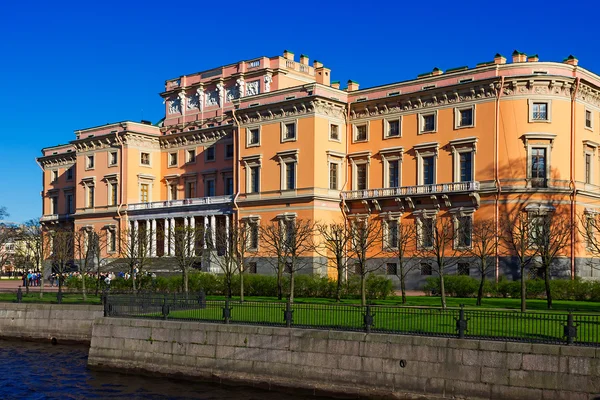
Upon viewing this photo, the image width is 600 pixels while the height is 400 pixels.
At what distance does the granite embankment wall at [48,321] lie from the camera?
113 feet

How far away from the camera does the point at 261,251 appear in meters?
58.5

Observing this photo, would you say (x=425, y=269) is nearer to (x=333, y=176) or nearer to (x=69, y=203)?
(x=333, y=176)

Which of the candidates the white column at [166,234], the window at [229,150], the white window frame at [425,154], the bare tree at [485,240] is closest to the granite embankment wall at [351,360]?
the bare tree at [485,240]

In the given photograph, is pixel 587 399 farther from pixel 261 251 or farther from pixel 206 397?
pixel 261 251

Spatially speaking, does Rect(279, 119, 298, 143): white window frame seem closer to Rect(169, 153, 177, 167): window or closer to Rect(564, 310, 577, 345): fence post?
Rect(169, 153, 177, 167): window

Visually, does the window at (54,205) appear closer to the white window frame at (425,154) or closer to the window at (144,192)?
the window at (144,192)

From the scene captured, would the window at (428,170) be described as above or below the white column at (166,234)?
above

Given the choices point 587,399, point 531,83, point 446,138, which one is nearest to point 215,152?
point 446,138

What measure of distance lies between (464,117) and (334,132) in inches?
408

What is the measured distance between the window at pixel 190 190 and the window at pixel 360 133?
18.5 m

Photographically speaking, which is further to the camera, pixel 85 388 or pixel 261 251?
pixel 261 251

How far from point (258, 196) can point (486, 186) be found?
17968 mm

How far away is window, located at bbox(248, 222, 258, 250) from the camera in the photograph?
194ft

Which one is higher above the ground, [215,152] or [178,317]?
[215,152]
